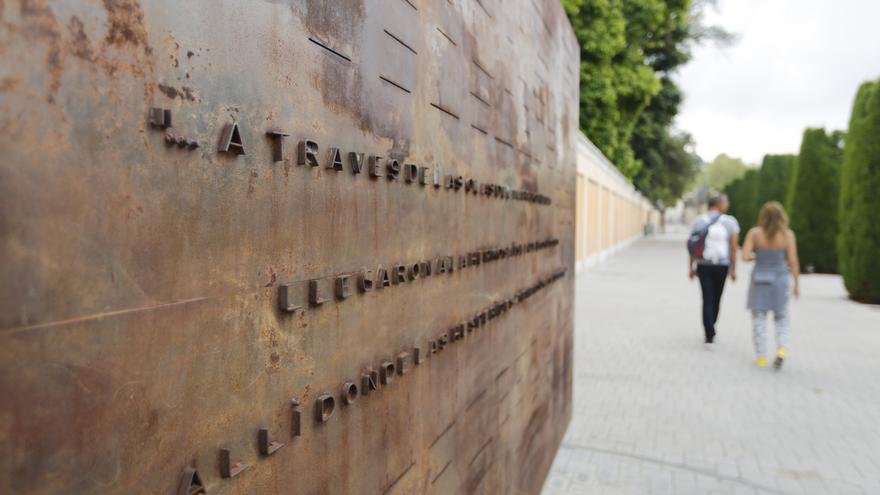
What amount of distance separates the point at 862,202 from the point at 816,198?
600cm

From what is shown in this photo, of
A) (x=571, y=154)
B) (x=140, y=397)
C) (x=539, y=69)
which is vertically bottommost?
(x=140, y=397)

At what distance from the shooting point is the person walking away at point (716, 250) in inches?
332

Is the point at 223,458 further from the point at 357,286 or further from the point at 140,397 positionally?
the point at 357,286

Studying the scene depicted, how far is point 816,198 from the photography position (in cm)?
2017

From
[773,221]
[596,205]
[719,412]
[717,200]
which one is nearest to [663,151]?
[596,205]

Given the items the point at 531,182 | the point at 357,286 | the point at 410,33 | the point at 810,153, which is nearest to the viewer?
the point at 357,286

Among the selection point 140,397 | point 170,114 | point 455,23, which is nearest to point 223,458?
point 140,397

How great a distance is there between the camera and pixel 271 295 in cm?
140

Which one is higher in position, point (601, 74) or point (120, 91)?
point (601, 74)

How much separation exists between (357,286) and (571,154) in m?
3.93

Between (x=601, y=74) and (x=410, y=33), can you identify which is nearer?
(x=410, y=33)

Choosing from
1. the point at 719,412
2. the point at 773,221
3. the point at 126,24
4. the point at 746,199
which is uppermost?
the point at 746,199

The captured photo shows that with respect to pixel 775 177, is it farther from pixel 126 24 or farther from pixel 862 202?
pixel 126 24

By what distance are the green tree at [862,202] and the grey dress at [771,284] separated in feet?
26.0
